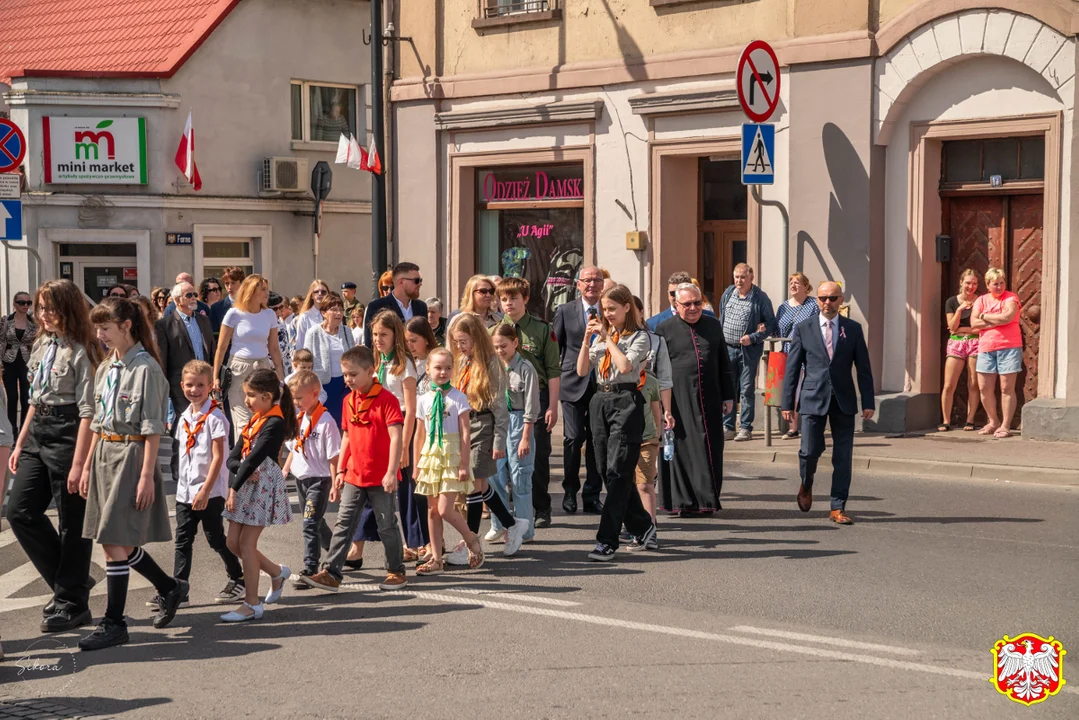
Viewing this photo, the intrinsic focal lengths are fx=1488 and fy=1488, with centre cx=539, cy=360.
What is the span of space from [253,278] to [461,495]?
398cm

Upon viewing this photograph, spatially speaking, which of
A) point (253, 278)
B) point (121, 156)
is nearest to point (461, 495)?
point (253, 278)

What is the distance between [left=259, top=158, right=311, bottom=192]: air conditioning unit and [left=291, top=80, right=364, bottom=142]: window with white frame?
1308mm

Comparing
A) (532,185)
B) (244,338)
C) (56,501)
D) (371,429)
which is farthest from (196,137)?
(56,501)

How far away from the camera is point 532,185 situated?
1983 centimetres

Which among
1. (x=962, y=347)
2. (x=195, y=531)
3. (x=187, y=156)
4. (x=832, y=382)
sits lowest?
(x=195, y=531)

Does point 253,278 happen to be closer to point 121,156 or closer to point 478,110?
point 478,110

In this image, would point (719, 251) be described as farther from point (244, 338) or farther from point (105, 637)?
point (105, 637)

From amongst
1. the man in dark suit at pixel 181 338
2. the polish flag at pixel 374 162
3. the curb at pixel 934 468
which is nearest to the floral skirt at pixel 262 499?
the man in dark suit at pixel 181 338

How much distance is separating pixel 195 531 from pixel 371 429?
1169 millimetres

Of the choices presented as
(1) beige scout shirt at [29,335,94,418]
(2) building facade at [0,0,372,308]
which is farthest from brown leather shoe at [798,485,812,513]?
(2) building facade at [0,0,372,308]

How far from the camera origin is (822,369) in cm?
1105

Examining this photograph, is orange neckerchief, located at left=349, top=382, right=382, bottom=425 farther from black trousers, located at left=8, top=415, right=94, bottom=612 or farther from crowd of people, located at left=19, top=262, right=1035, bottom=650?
black trousers, located at left=8, top=415, right=94, bottom=612

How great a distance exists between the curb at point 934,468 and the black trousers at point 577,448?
3292 mm

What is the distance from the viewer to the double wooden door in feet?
51.2
